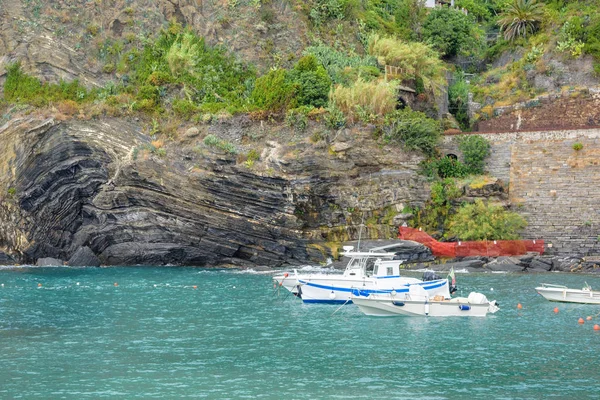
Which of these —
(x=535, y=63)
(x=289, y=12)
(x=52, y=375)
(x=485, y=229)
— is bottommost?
(x=52, y=375)

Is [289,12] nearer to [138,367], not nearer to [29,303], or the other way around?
[29,303]

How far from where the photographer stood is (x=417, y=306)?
3947cm

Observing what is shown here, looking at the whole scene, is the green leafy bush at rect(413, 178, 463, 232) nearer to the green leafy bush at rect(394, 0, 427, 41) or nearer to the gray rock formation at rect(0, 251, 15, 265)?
the green leafy bush at rect(394, 0, 427, 41)

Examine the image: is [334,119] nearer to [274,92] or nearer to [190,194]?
[274,92]

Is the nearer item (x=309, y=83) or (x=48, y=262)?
(x=48, y=262)

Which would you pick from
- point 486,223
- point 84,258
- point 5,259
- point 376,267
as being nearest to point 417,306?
point 376,267

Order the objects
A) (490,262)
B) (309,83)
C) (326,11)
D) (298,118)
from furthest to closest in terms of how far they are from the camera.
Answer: (326,11)
(309,83)
(298,118)
(490,262)

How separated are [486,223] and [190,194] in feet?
65.6

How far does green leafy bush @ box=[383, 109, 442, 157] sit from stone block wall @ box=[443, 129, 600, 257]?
9.08 feet

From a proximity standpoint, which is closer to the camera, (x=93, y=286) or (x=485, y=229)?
(x=93, y=286)

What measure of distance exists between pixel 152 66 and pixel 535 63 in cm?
3066

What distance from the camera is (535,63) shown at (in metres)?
71.3

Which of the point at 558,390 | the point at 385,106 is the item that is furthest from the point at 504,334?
the point at 385,106

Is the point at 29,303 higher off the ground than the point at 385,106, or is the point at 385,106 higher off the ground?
the point at 385,106
